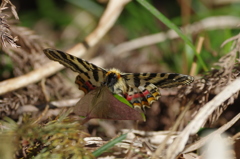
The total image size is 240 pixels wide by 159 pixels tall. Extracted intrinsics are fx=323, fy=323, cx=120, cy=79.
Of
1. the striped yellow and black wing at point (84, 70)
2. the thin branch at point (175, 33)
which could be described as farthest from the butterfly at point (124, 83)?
the thin branch at point (175, 33)

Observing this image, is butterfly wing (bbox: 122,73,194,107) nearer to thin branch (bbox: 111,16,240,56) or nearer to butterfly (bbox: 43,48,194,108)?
butterfly (bbox: 43,48,194,108)

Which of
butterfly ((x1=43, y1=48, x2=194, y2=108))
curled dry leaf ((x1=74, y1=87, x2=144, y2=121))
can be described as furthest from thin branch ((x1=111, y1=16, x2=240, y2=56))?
curled dry leaf ((x1=74, y1=87, x2=144, y2=121))

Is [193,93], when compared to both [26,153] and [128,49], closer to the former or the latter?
[26,153]

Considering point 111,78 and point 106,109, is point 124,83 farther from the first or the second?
point 106,109

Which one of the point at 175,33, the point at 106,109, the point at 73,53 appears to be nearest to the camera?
the point at 106,109

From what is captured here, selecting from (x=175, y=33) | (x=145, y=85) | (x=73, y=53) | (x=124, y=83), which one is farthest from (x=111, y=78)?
(x=175, y=33)

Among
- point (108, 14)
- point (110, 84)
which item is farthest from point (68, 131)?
point (108, 14)
